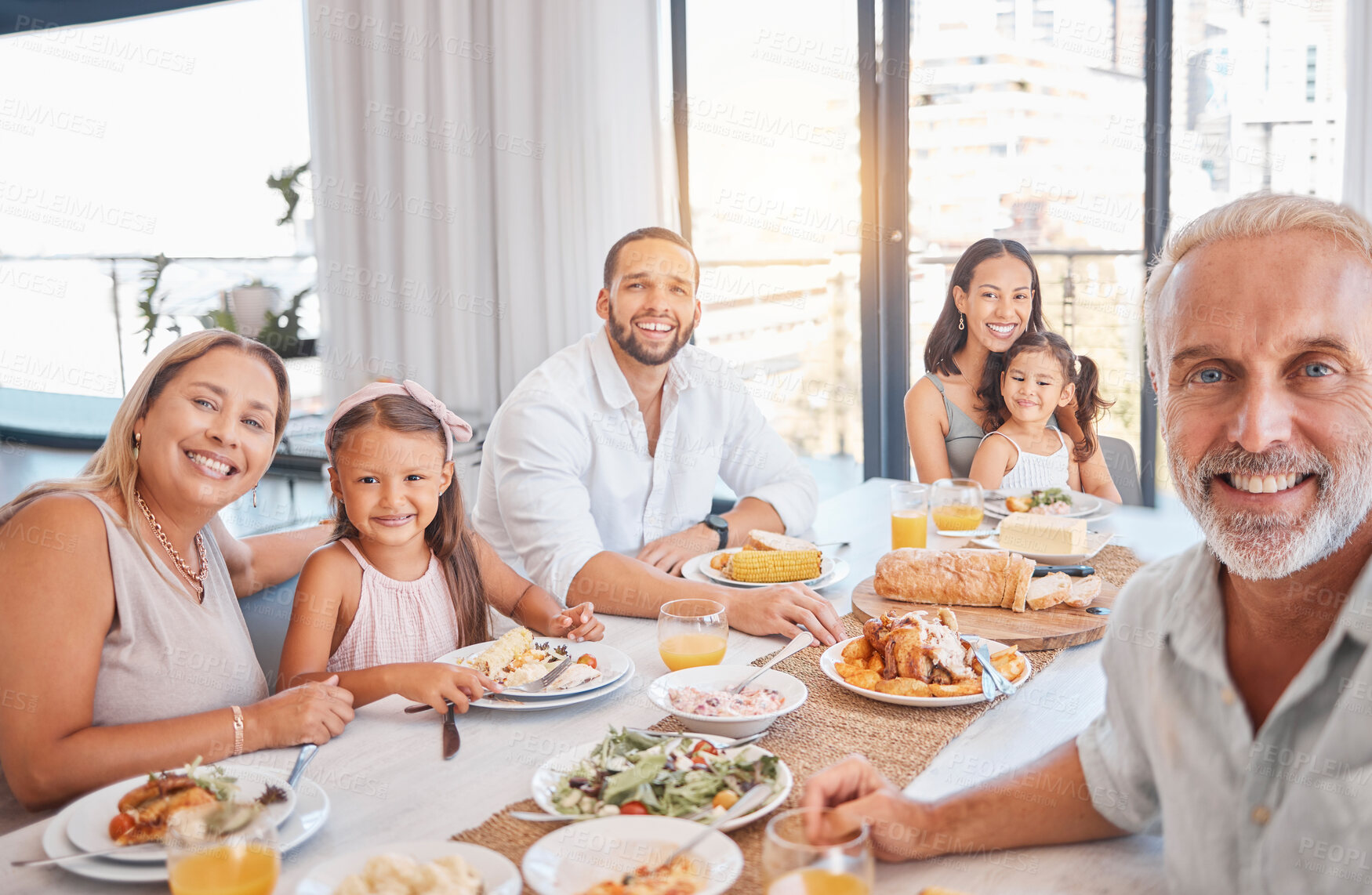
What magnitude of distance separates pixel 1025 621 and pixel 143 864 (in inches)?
52.5

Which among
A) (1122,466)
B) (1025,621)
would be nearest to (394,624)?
(1025,621)

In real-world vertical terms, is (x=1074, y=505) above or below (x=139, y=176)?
below

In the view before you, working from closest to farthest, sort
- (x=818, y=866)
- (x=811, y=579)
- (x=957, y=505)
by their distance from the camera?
(x=818, y=866) < (x=811, y=579) < (x=957, y=505)

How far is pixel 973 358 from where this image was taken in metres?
3.49

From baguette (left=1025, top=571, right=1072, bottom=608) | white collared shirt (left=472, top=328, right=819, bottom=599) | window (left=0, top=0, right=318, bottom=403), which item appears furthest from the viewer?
window (left=0, top=0, right=318, bottom=403)

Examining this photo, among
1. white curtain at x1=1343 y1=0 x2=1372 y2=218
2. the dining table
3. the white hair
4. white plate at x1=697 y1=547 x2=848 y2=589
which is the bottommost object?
the dining table

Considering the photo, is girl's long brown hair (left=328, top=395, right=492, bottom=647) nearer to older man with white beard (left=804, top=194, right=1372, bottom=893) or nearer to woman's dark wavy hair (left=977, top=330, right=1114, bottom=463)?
older man with white beard (left=804, top=194, right=1372, bottom=893)

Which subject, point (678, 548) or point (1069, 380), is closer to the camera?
point (678, 548)

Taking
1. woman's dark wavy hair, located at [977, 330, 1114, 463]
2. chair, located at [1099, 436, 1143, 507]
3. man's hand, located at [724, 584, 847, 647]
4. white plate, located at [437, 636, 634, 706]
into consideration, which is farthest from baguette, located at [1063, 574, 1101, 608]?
chair, located at [1099, 436, 1143, 507]

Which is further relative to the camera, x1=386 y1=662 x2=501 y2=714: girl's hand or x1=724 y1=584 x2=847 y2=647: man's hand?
x1=724 y1=584 x2=847 y2=647: man's hand

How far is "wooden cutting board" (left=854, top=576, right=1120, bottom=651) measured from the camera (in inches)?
67.5

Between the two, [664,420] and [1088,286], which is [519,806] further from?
[1088,286]

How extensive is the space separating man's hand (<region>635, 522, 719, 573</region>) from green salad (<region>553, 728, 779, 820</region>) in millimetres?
956

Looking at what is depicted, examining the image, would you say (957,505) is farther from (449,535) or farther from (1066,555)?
(449,535)
